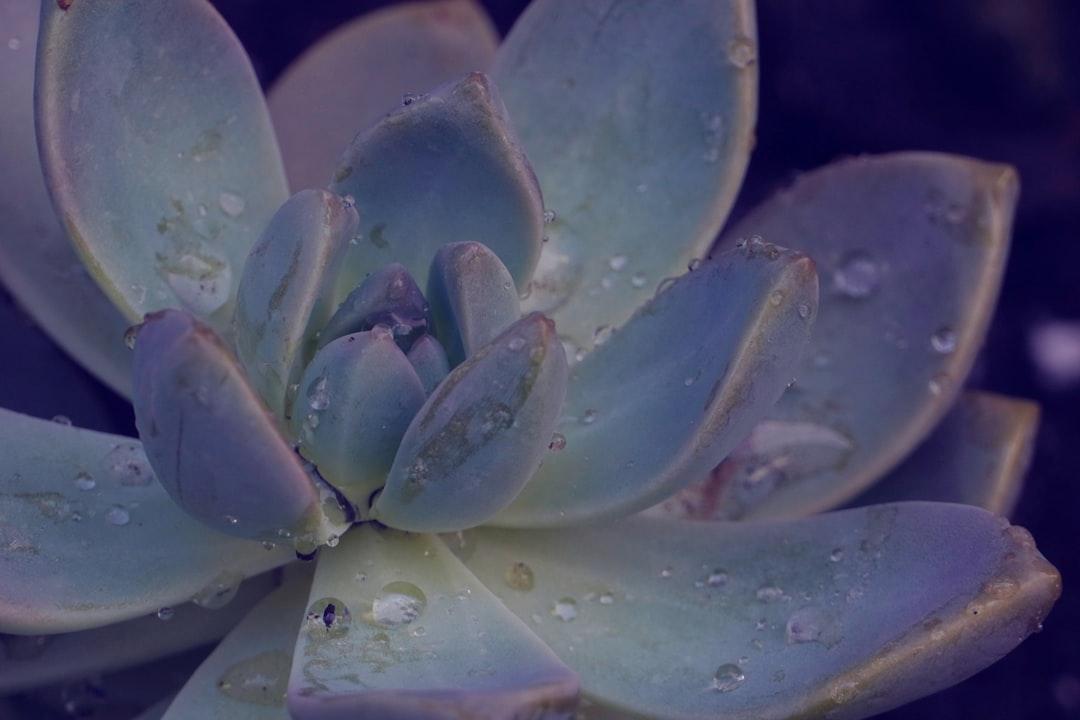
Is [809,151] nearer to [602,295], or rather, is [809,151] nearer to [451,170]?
[602,295]

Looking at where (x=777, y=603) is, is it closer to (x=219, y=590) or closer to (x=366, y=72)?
(x=219, y=590)

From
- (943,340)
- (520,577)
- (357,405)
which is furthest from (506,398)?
(943,340)

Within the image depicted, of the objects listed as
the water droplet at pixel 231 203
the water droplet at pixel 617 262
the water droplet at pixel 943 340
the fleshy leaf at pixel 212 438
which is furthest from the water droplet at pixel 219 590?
the water droplet at pixel 943 340

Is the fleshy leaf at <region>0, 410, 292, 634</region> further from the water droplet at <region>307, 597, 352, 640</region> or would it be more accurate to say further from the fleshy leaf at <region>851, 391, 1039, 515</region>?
the fleshy leaf at <region>851, 391, 1039, 515</region>

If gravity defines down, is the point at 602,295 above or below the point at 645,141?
below

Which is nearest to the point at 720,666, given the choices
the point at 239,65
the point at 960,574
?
the point at 960,574

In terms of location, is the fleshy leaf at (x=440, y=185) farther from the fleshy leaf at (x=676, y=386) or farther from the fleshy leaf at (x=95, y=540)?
the fleshy leaf at (x=95, y=540)

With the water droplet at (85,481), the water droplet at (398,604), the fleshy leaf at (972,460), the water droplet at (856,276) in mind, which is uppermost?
the water droplet at (85,481)
